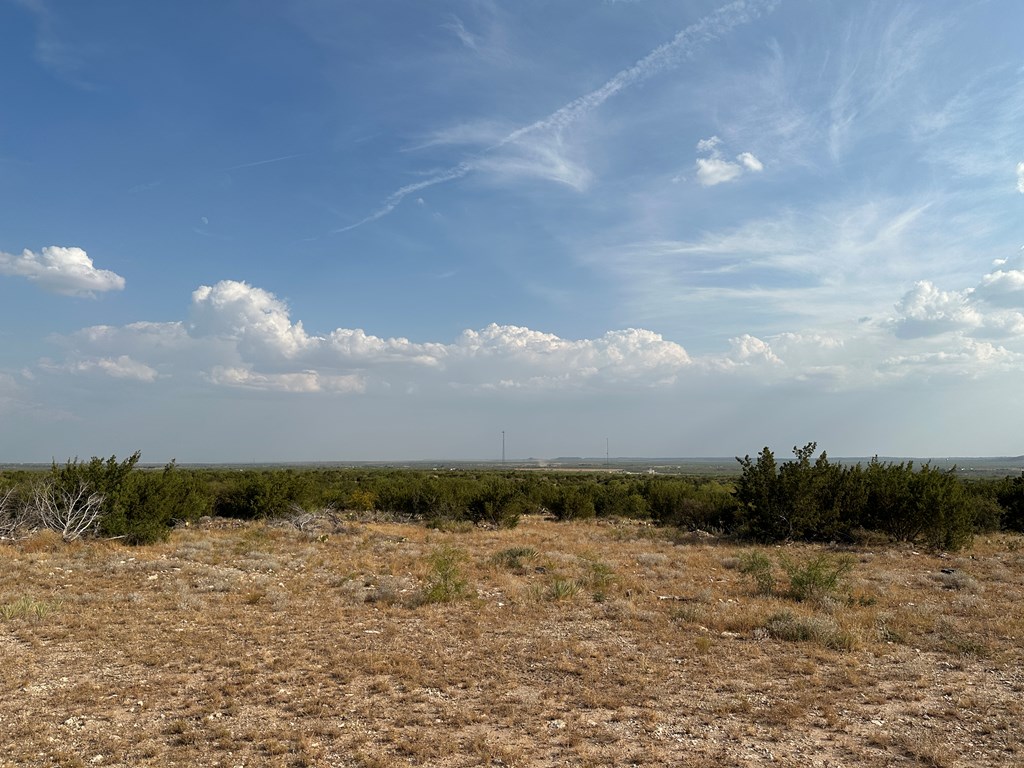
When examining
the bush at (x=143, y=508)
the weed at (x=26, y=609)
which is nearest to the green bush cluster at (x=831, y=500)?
the bush at (x=143, y=508)

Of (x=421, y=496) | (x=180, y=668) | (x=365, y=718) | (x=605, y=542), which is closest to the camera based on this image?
(x=365, y=718)

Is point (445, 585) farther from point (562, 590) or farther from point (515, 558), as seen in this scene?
point (515, 558)

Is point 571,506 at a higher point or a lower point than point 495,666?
lower

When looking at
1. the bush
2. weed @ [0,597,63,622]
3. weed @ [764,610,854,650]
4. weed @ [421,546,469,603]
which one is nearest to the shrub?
the bush

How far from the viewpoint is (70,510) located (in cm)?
1905

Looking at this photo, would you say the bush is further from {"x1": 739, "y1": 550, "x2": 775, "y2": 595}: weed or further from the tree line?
{"x1": 739, "y1": 550, "x2": 775, "y2": 595}: weed

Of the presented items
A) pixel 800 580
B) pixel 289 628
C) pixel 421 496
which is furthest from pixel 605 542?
pixel 289 628

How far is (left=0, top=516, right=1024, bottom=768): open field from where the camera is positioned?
612 centimetres

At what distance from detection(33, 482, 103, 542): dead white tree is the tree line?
0.04 meters

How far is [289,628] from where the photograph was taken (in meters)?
10.5

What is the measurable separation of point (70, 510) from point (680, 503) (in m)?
25.3

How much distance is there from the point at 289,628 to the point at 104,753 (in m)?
4.75

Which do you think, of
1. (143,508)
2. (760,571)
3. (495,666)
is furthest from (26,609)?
(760,571)

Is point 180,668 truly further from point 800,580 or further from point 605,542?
point 605,542
